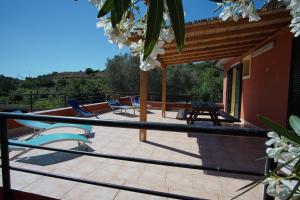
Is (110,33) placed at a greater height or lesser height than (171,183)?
greater

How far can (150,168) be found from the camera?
330cm

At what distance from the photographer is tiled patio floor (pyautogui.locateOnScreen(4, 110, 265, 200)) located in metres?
2.59

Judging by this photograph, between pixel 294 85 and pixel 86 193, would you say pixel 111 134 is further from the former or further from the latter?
pixel 294 85

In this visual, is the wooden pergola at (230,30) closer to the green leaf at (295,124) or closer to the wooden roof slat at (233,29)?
the wooden roof slat at (233,29)

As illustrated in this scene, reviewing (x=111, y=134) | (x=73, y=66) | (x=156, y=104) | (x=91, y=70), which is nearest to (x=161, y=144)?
(x=111, y=134)

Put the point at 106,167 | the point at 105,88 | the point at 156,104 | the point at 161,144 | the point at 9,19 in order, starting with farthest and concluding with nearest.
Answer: the point at 105,88
the point at 9,19
the point at 156,104
the point at 161,144
the point at 106,167

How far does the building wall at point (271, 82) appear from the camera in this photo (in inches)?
177

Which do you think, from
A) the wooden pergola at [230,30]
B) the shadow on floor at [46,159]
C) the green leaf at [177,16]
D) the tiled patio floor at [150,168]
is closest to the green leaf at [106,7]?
the green leaf at [177,16]

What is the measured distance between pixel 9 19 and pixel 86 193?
15948mm

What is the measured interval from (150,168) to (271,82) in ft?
12.7

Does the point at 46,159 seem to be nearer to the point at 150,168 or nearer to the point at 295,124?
the point at 150,168

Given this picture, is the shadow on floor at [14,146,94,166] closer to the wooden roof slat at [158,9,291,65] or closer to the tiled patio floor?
the tiled patio floor

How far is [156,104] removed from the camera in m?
12.6

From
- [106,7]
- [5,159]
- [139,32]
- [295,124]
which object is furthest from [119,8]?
[5,159]
